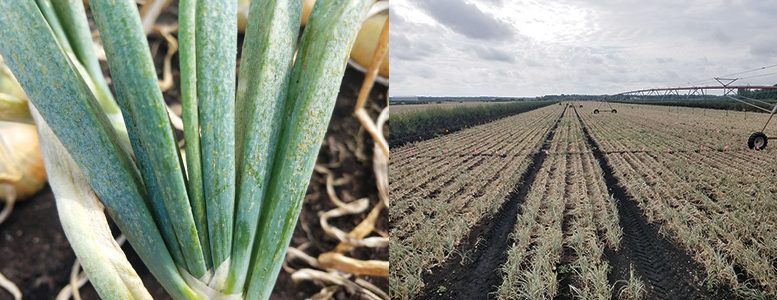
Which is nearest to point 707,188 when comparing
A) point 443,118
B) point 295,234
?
point 443,118

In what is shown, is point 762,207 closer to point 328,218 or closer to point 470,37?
point 470,37

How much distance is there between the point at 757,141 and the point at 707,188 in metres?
0.38

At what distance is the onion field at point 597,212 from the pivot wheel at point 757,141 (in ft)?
0.10

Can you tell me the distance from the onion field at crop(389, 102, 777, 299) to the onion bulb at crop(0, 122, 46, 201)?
244 cm

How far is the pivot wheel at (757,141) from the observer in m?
2.94

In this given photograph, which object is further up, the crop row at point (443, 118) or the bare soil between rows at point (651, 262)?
the crop row at point (443, 118)

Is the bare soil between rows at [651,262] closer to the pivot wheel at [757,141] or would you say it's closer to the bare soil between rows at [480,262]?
the bare soil between rows at [480,262]

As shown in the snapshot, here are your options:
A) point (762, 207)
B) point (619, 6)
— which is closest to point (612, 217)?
point (762, 207)

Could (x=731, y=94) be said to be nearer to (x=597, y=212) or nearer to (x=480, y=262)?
(x=597, y=212)

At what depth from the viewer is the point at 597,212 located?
312 cm

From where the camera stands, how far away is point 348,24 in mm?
989

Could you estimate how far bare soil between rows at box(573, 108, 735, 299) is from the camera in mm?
2770

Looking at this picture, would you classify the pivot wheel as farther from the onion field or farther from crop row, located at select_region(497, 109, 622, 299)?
crop row, located at select_region(497, 109, 622, 299)

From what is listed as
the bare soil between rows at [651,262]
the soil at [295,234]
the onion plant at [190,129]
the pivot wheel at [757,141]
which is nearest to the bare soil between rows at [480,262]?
the bare soil between rows at [651,262]
